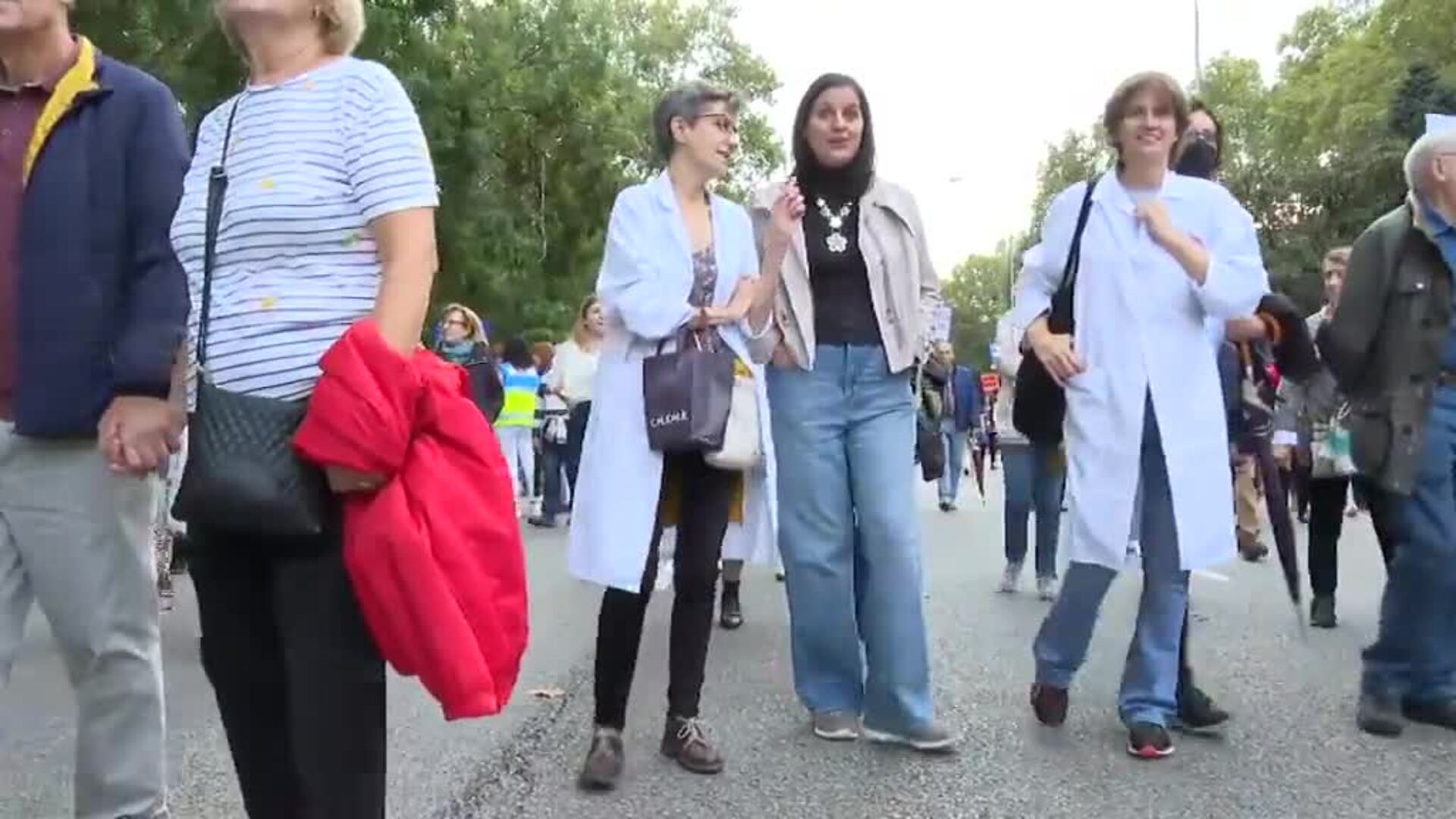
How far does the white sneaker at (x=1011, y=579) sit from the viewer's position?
32.4 feet

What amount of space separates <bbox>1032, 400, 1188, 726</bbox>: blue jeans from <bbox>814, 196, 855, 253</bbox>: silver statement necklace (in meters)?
1.03

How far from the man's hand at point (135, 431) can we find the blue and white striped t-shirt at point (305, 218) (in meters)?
0.51

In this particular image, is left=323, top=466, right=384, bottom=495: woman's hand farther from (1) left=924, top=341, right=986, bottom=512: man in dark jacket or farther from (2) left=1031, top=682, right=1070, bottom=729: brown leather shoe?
(1) left=924, top=341, right=986, bottom=512: man in dark jacket

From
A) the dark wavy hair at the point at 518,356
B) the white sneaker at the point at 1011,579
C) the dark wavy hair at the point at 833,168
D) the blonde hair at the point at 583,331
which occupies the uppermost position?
the dark wavy hair at the point at 833,168

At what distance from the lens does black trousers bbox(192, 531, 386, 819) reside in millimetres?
2982

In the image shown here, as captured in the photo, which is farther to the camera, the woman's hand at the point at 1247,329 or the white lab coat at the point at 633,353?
the woman's hand at the point at 1247,329

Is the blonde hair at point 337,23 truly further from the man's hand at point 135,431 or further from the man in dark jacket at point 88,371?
the man's hand at point 135,431

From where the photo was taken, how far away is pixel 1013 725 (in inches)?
227

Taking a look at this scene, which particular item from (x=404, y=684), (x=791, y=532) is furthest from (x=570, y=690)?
(x=791, y=532)

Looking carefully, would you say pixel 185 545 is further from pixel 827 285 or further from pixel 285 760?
pixel 827 285

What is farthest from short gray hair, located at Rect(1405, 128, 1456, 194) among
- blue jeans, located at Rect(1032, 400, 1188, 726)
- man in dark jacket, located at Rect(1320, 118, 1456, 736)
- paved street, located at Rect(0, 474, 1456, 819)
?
paved street, located at Rect(0, 474, 1456, 819)

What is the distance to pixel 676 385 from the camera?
499cm

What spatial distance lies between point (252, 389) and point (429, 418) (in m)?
0.33

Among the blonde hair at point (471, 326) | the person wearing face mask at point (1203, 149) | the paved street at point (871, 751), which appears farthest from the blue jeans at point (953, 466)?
the person wearing face mask at point (1203, 149)
